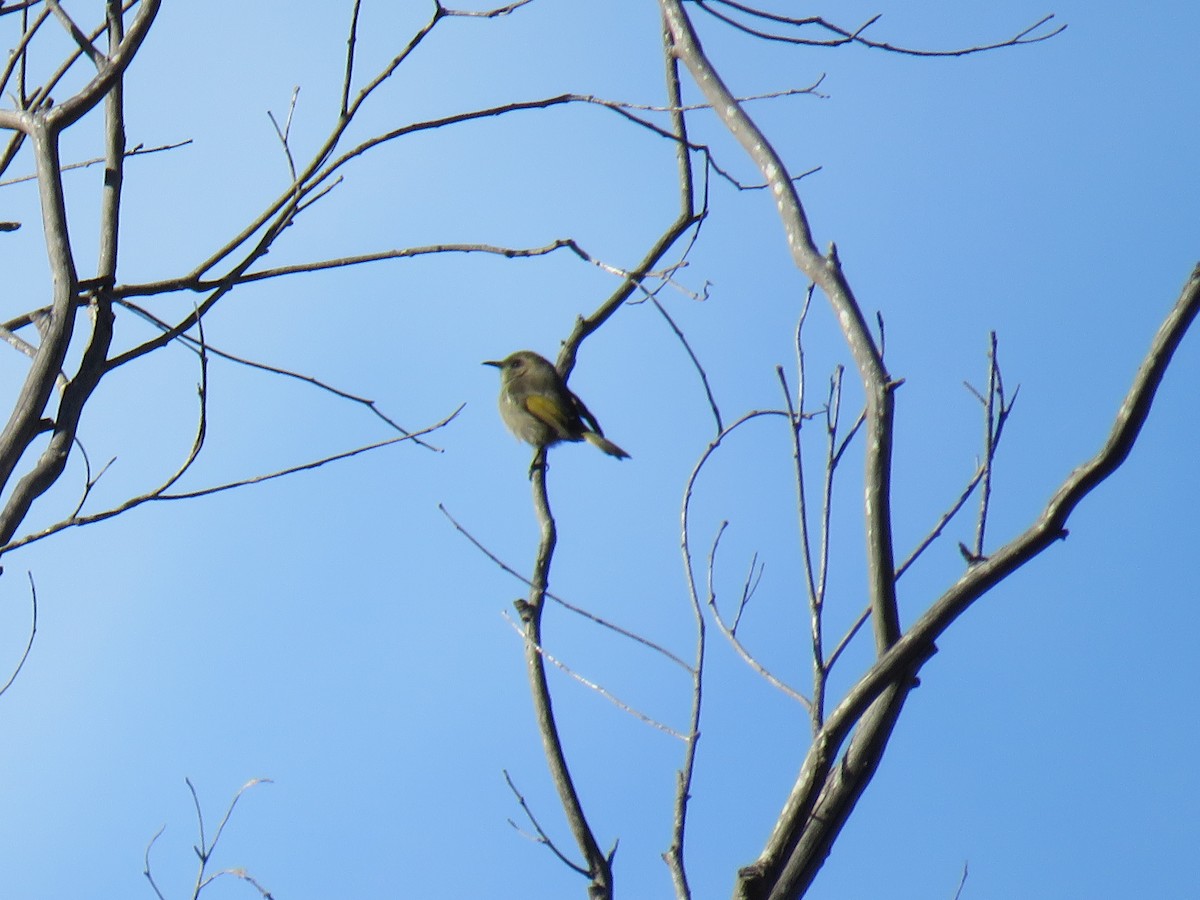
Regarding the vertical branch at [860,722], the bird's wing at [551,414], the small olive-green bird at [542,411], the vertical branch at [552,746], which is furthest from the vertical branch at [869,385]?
the bird's wing at [551,414]

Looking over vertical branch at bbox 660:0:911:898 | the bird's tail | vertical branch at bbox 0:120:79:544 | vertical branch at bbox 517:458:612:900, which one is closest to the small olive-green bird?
the bird's tail

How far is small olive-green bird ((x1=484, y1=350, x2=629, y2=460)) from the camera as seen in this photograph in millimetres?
7770

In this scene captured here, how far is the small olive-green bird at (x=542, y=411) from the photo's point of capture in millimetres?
7770

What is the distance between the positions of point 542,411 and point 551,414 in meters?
0.09

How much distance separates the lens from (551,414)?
7812mm

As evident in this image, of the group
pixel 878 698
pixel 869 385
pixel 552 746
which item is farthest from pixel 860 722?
pixel 552 746

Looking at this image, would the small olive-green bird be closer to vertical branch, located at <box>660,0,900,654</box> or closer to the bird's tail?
the bird's tail

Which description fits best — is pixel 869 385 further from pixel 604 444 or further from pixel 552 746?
pixel 604 444

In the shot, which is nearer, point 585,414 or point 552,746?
point 552,746

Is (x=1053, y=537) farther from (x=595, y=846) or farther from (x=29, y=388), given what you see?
(x=29, y=388)

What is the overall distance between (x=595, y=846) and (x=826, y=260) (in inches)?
58.4

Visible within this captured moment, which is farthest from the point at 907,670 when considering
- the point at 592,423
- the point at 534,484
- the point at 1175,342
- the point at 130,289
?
the point at 592,423

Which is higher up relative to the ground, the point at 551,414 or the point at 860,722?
the point at 551,414

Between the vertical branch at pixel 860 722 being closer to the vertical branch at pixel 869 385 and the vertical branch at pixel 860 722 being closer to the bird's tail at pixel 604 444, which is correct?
the vertical branch at pixel 869 385
